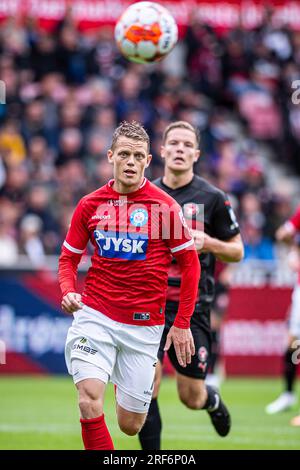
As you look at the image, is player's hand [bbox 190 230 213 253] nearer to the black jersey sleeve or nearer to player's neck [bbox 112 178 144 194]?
the black jersey sleeve

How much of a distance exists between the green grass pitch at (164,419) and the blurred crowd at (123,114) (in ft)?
7.65

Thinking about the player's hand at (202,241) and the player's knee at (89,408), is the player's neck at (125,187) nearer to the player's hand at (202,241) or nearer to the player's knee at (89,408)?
the player's hand at (202,241)

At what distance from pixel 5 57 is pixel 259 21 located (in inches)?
253

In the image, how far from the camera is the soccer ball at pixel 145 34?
28.2 ft

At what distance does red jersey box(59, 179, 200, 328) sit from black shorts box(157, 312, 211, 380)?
1.21 meters

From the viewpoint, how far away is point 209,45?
1914cm

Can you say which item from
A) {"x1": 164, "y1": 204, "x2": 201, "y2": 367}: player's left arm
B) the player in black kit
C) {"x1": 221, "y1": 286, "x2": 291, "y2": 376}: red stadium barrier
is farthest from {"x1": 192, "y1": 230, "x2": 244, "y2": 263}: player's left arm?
{"x1": 221, "y1": 286, "x2": 291, "y2": 376}: red stadium barrier

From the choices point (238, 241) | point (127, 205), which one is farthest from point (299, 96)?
point (127, 205)

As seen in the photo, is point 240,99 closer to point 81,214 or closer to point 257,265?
point 257,265

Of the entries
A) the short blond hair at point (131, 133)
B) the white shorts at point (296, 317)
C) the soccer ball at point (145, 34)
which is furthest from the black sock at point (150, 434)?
the white shorts at point (296, 317)

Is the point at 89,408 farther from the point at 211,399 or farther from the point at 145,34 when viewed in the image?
the point at 145,34

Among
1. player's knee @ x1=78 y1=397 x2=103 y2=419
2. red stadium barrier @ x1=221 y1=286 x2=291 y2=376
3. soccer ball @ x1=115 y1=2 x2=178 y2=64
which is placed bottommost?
red stadium barrier @ x1=221 y1=286 x2=291 y2=376

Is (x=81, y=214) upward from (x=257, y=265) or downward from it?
upward

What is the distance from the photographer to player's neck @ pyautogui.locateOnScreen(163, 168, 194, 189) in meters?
8.03
